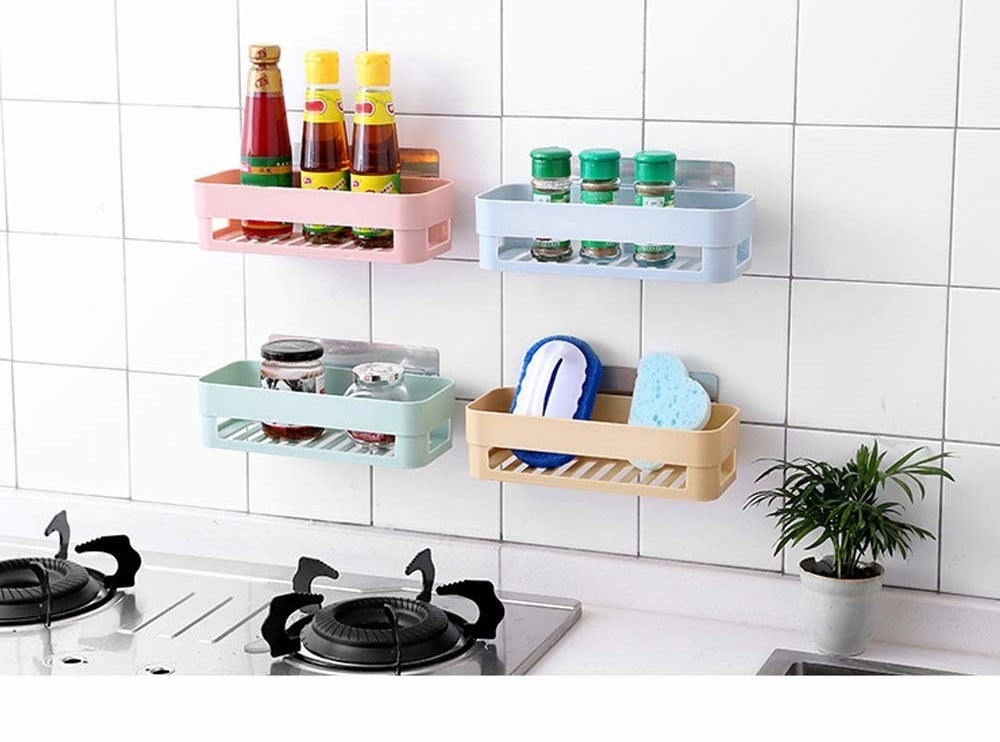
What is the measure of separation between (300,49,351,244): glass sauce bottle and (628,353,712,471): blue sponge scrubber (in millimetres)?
420

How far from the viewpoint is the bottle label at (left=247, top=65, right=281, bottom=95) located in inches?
63.5

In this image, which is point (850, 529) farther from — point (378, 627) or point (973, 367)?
point (378, 627)

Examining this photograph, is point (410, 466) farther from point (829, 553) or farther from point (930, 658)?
point (930, 658)

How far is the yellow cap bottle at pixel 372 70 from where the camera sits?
5.13 ft

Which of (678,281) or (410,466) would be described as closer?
(678,281)

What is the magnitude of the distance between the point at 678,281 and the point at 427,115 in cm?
41

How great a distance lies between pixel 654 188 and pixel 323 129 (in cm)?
42

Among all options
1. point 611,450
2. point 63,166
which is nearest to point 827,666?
point 611,450

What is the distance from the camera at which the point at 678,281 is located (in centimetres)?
146

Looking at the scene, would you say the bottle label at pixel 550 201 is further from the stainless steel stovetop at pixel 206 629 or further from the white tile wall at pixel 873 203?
the stainless steel stovetop at pixel 206 629

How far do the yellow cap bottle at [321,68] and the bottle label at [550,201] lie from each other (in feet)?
0.97

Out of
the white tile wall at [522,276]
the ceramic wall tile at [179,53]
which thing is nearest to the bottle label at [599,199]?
the white tile wall at [522,276]
